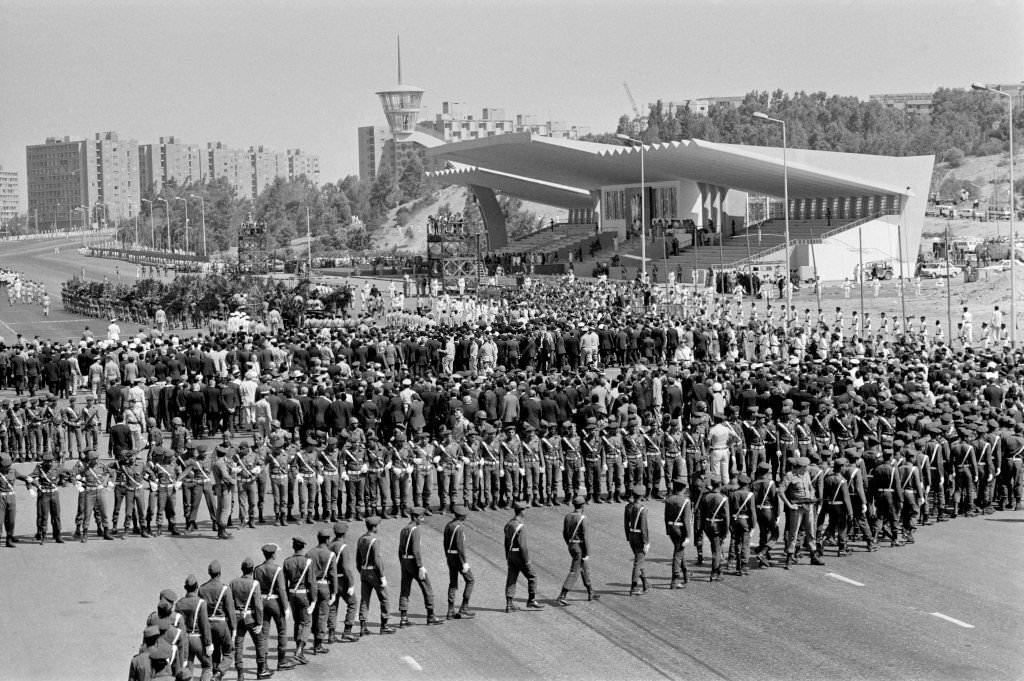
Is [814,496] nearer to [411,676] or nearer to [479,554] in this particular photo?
[479,554]

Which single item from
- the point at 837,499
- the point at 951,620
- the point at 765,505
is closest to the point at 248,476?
the point at 765,505

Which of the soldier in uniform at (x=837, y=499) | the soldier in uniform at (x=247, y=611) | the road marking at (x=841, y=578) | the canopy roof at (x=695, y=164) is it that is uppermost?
the canopy roof at (x=695, y=164)

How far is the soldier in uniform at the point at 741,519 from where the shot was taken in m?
16.0

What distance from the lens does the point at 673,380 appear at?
81.6ft

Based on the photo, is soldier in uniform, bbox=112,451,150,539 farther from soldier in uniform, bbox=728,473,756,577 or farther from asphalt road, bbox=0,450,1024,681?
A: soldier in uniform, bbox=728,473,756,577

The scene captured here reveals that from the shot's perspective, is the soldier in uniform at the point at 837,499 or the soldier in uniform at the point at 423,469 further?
the soldier in uniform at the point at 423,469

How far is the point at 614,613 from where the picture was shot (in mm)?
14641

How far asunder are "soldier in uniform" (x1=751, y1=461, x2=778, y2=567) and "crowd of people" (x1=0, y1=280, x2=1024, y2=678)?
0.08 feet

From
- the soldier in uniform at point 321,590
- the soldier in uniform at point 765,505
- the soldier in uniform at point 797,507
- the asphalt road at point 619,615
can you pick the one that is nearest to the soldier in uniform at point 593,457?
the asphalt road at point 619,615

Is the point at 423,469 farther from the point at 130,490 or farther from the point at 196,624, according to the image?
the point at 196,624

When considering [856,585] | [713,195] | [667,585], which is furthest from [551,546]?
[713,195]

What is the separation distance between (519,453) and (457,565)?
5.38 m

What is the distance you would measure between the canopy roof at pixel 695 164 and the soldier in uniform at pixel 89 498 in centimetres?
4394

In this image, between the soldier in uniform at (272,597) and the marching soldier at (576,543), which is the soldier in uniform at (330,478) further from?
the soldier in uniform at (272,597)
